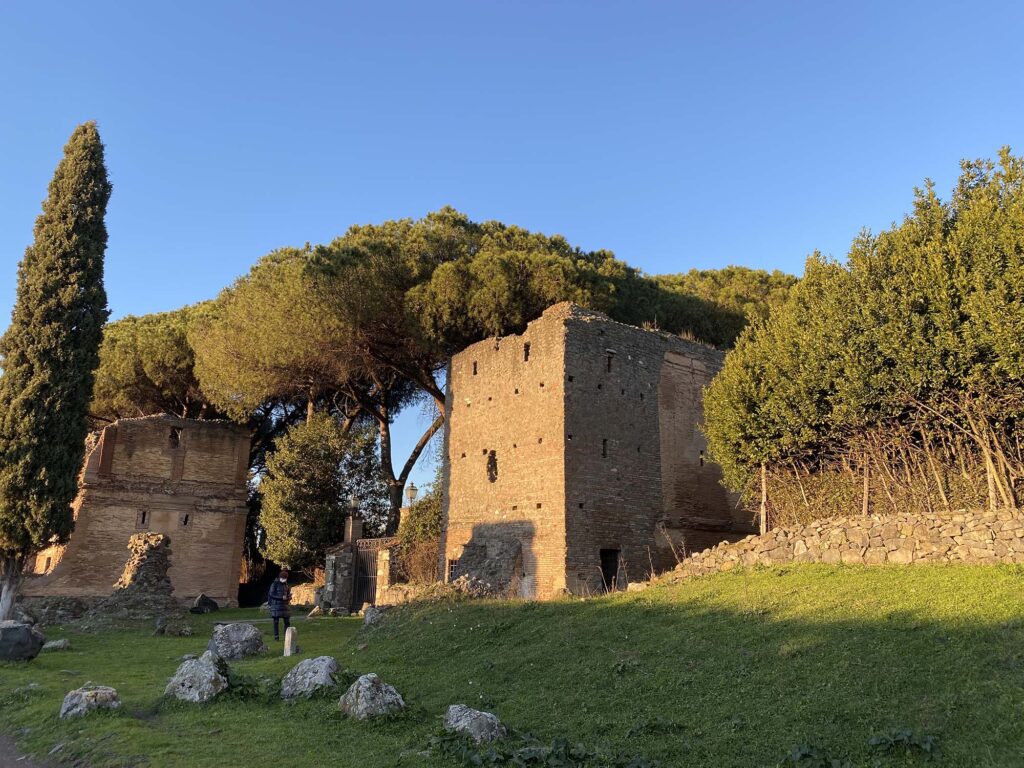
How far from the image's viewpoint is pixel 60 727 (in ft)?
Answer: 24.6

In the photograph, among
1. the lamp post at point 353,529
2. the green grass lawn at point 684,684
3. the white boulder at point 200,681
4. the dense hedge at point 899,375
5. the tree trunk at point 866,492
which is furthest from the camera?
the lamp post at point 353,529

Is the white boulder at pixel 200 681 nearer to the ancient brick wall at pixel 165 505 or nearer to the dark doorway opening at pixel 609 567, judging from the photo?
the dark doorway opening at pixel 609 567

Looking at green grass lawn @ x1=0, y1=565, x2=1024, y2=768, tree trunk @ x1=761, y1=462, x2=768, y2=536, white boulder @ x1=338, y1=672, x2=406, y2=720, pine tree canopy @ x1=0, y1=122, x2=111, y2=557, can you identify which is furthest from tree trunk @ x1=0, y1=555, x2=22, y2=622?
tree trunk @ x1=761, y1=462, x2=768, y2=536

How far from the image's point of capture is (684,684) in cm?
765

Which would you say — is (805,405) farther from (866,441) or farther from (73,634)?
(73,634)

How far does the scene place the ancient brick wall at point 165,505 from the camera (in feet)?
79.4

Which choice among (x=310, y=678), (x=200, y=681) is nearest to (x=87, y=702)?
(x=200, y=681)

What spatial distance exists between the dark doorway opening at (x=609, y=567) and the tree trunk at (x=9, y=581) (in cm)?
1306

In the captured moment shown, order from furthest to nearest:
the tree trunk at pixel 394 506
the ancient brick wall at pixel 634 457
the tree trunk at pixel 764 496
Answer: the tree trunk at pixel 394 506
the ancient brick wall at pixel 634 457
the tree trunk at pixel 764 496

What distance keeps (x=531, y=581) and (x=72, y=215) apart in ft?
46.2

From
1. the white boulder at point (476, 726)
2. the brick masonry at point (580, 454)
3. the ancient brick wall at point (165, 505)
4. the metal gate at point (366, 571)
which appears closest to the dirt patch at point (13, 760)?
the white boulder at point (476, 726)

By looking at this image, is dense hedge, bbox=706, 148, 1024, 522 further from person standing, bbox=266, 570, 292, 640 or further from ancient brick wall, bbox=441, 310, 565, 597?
person standing, bbox=266, 570, 292, 640

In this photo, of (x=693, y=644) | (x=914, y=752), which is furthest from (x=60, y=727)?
(x=914, y=752)

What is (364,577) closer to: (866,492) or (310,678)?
(310,678)
